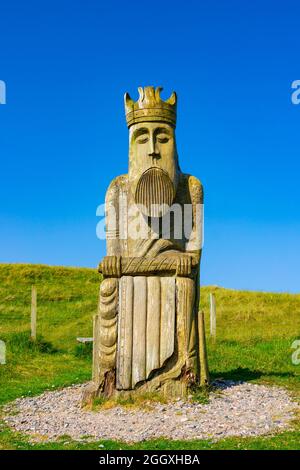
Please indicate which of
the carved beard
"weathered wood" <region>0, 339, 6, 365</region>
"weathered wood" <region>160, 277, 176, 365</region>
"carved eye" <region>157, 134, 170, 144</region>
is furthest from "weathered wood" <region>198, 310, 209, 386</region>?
"weathered wood" <region>0, 339, 6, 365</region>

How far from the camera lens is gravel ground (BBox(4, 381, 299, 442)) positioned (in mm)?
8609

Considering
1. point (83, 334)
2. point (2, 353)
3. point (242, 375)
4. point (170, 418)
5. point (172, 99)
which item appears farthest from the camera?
point (83, 334)

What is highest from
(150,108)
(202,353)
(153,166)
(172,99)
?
(172,99)

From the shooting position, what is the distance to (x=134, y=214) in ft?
36.5

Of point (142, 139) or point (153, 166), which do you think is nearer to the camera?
point (153, 166)

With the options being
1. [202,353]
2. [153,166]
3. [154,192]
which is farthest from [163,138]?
[202,353]

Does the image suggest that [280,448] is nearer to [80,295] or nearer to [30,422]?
[30,422]

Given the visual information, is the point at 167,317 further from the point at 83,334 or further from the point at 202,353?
the point at 83,334

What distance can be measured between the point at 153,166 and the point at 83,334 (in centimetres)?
1356

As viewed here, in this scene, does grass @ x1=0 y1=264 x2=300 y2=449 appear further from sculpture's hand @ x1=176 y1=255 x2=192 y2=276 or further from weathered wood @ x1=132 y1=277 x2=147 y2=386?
sculpture's hand @ x1=176 y1=255 x2=192 y2=276

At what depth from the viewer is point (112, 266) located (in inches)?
412

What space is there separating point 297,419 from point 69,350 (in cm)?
1109

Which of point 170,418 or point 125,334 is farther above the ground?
point 125,334

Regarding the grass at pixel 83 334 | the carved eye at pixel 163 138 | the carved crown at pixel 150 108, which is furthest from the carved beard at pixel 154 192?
the grass at pixel 83 334
